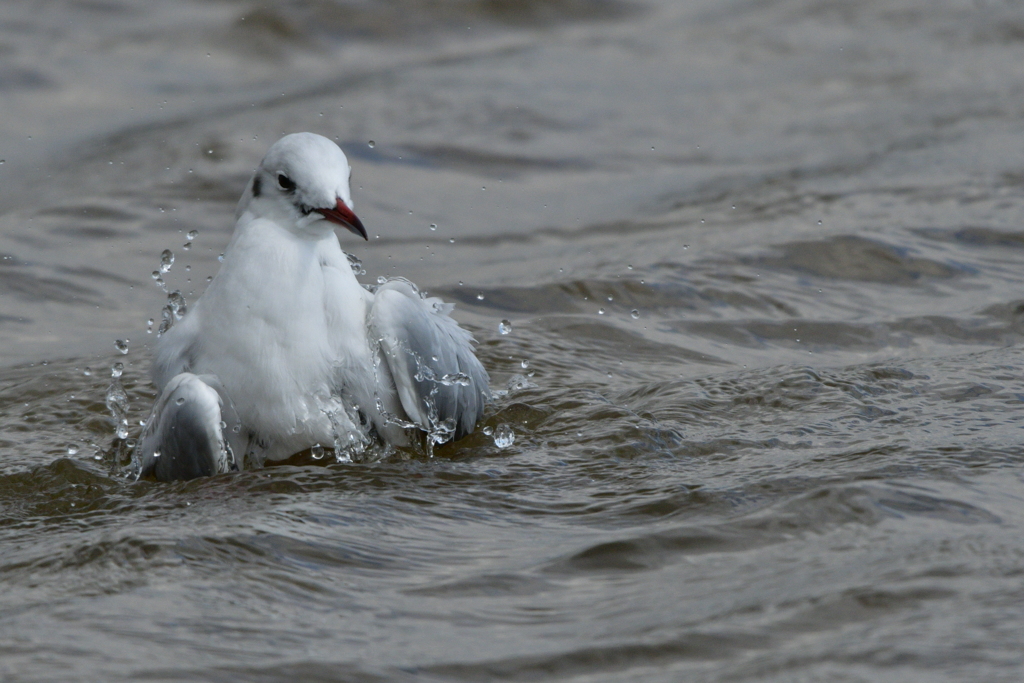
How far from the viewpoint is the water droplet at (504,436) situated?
4529 mm

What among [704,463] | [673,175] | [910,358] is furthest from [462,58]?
[704,463]

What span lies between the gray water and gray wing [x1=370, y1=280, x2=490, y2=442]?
16 cm

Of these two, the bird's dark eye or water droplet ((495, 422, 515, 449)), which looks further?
water droplet ((495, 422, 515, 449))

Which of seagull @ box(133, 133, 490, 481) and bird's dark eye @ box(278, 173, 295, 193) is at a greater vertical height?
bird's dark eye @ box(278, 173, 295, 193)

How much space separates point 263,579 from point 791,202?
5.05 meters

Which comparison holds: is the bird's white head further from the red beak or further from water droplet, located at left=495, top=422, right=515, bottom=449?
water droplet, located at left=495, top=422, right=515, bottom=449

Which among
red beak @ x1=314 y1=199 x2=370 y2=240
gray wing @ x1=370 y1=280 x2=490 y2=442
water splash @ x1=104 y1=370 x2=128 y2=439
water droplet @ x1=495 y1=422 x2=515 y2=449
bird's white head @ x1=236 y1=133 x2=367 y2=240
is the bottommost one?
water droplet @ x1=495 y1=422 x2=515 y2=449

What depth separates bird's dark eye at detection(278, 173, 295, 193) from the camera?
13.2 ft

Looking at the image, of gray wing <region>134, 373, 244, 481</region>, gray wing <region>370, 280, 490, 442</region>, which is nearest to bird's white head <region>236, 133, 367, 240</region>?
Answer: gray wing <region>370, 280, 490, 442</region>

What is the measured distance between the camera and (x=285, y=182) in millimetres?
4043

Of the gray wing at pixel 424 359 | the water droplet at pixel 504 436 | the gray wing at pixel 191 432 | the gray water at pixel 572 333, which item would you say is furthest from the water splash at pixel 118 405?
the water droplet at pixel 504 436

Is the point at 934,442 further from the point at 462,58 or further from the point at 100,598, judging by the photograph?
the point at 462,58

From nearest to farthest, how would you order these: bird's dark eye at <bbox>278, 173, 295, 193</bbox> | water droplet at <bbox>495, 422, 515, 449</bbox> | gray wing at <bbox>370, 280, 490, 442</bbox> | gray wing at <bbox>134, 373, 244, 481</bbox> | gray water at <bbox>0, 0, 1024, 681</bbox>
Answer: gray water at <bbox>0, 0, 1024, 681</bbox> < gray wing at <bbox>134, 373, 244, 481</bbox> < bird's dark eye at <bbox>278, 173, 295, 193</bbox> < gray wing at <bbox>370, 280, 490, 442</bbox> < water droplet at <bbox>495, 422, 515, 449</bbox>

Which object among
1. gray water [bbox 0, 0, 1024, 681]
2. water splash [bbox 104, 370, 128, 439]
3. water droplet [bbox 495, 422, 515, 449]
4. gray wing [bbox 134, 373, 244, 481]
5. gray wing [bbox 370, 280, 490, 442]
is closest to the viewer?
gray water [bbox 0, 0, 1024, 681]
